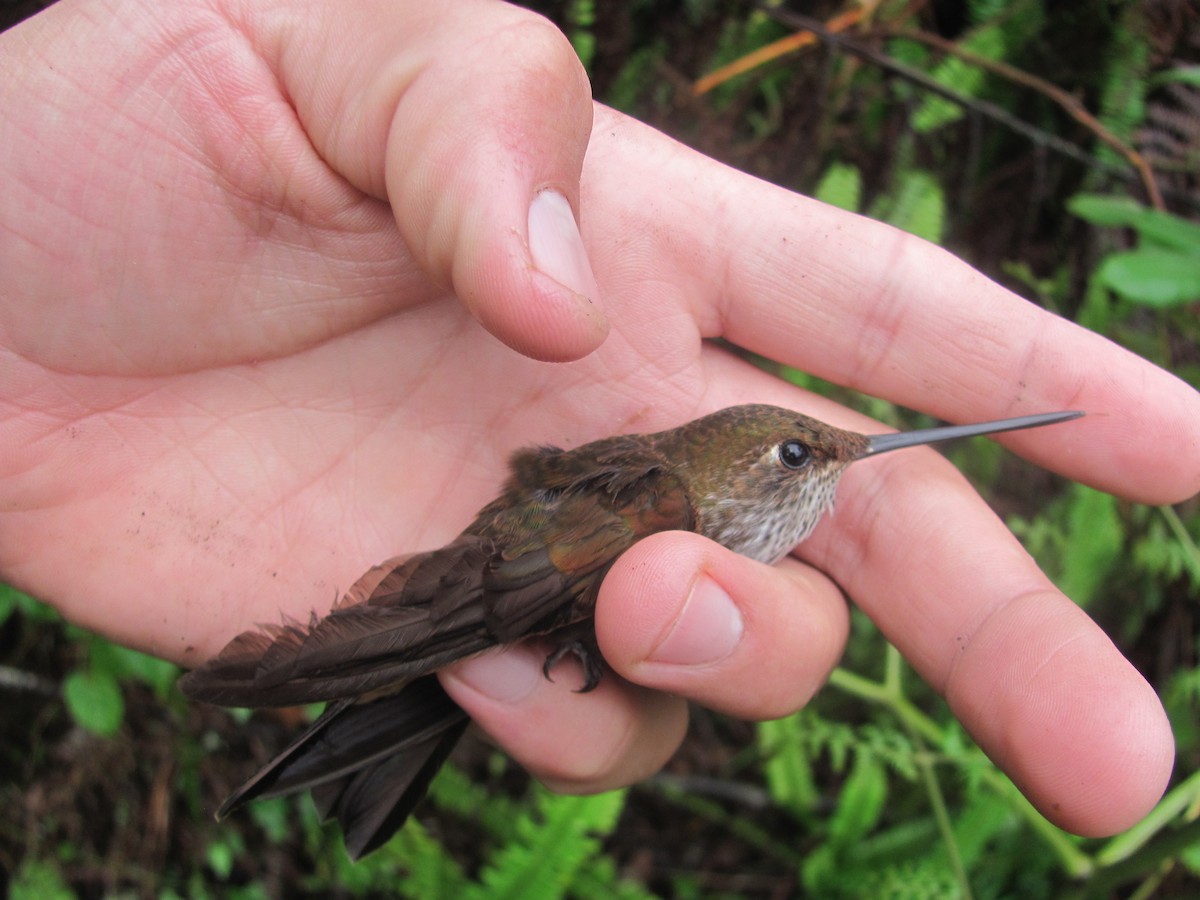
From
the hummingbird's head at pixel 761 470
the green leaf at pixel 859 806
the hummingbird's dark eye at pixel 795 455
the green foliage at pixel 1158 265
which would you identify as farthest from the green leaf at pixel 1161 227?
the green leaf at pixel 859 806

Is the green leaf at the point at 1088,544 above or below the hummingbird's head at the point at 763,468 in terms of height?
below

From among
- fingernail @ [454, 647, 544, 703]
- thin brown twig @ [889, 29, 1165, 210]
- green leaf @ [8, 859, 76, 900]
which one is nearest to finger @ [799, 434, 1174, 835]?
fingernail @ [454, 647, 544, 703]

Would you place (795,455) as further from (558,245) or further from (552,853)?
(552,853)

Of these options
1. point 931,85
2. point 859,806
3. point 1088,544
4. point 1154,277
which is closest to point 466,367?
point 1154,277

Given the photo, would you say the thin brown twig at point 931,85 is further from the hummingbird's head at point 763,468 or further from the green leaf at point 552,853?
the green leaf at point 552,853

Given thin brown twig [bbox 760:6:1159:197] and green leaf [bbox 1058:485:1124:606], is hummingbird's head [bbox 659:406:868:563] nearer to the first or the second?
green leaf [bbox 1058:485:1124:606]

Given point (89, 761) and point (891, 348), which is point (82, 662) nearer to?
point (89, 761)
